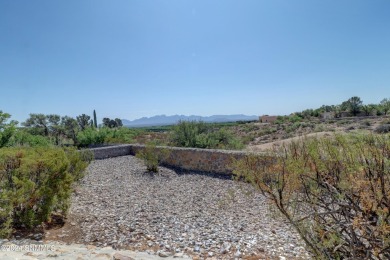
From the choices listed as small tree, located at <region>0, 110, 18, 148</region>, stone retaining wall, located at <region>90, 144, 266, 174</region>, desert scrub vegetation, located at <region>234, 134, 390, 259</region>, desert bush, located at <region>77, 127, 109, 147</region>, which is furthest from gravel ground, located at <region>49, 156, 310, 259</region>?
desert bush, located at <region>77, 127, 109, 147</region>

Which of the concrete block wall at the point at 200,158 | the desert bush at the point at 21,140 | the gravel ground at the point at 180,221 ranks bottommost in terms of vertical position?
the gravel ground at the point at 180,221

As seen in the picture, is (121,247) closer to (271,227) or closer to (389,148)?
(271,227)

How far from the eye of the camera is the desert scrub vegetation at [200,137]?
1467 cm

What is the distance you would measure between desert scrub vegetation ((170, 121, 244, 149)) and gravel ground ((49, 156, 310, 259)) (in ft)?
18.8

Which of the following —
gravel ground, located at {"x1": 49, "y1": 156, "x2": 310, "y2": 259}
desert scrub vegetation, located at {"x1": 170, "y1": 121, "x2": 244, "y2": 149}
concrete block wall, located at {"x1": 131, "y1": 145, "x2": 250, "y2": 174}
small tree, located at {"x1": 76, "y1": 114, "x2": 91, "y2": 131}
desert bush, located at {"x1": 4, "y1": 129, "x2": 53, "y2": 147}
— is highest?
small tree, located at {"x1": 76, "y1": 114, "x2": 91, "y2": 131}

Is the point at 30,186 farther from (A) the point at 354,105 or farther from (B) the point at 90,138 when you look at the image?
(A) the point at 354,105

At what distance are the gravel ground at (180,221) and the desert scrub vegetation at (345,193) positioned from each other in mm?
458

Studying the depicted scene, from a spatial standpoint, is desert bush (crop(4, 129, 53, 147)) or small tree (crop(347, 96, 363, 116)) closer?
desert bush (crop(4, 129, 53, 147))

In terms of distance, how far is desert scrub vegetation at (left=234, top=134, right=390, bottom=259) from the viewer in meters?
2.42

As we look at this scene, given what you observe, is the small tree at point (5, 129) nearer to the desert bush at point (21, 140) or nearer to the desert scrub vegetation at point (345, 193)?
the desert bush at point (21, 140)

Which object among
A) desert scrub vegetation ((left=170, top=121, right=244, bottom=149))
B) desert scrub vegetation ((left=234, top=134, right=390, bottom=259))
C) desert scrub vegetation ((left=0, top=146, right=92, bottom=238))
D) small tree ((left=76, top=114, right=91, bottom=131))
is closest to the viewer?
desert scrub vegetation ((left=234, top=134, right=390, bottom=259))

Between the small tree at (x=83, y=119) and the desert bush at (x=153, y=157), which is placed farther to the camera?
the small tree at (x=83, y=119)

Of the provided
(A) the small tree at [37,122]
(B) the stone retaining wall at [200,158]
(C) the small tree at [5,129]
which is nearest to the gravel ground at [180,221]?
(B) the stone retaining wall at [200,158]

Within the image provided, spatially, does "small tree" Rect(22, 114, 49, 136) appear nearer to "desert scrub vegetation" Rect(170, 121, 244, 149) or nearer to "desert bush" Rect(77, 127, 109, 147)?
"desert bush" Rect(77, 127, 109, 147)
